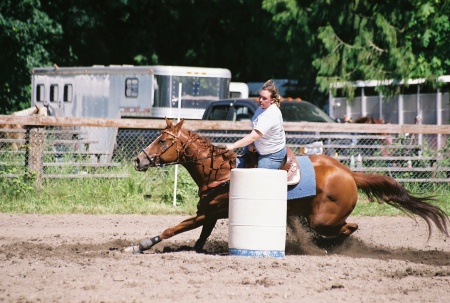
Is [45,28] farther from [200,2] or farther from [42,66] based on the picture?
[200,2]

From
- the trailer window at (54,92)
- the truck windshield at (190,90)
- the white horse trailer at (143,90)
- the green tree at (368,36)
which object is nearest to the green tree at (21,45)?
the trailer window at (54,92)

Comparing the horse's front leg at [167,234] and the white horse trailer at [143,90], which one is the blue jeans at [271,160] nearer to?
the horse's front leg at [167,234]

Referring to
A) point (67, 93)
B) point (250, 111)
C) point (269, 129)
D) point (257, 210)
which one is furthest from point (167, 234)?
point (67, 93)

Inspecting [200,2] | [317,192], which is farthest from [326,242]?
[200,2]

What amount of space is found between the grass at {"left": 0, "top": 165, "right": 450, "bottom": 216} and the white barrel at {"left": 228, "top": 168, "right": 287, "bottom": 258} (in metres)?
5.79

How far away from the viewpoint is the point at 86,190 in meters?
17.0

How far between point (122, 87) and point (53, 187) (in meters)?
11.3

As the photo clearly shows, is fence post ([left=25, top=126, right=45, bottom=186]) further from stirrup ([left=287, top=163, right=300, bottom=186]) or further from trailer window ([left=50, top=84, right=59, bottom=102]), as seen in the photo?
trailer window ([left=50, top=84, right=59, bottom=102])

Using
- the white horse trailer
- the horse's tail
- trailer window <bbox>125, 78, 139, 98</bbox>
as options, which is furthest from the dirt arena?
trailer window <bbox>125, 78, 139, 98</bbox>

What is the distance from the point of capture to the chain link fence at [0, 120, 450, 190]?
17000mm

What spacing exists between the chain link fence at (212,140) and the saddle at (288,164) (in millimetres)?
6472

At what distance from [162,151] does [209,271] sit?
2267 millimetres

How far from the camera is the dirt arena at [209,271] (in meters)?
8.45

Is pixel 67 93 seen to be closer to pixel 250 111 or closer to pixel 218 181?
pixel 250 111
